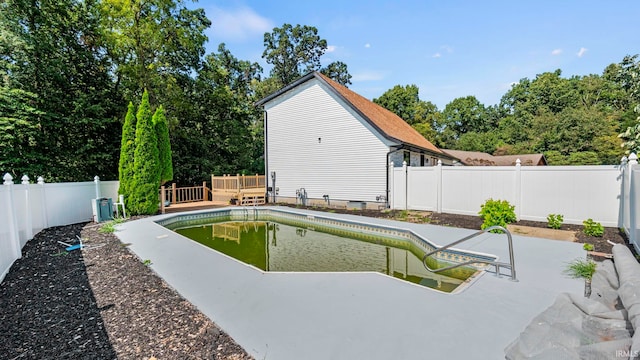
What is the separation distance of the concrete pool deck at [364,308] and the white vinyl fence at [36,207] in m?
2.77

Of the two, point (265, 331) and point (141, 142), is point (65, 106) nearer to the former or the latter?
point (141, 142)

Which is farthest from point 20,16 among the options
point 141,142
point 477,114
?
point 477,114

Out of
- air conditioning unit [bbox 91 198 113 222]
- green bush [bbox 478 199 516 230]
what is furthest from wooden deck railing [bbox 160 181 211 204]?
green bush [bbox 478 199 516 230]

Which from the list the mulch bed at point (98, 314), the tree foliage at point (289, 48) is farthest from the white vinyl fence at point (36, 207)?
the tree foliage at point (289, 48)

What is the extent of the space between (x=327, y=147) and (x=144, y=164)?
7580 millimetres

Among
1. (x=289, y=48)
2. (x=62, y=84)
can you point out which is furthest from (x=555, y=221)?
(x=289, y=48)

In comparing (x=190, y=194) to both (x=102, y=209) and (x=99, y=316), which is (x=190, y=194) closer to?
(x=102, y=209)

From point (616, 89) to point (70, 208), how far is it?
1890 inches

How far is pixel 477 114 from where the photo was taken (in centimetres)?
4228

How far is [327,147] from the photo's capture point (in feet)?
43.8

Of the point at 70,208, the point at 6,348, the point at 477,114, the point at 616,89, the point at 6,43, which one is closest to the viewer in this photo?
the point at 6,348

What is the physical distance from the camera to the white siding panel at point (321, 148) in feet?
40.0

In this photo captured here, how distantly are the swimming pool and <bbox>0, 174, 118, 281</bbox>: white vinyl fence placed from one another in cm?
284

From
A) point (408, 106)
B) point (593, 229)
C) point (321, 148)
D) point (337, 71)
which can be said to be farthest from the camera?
point (408, 106)
